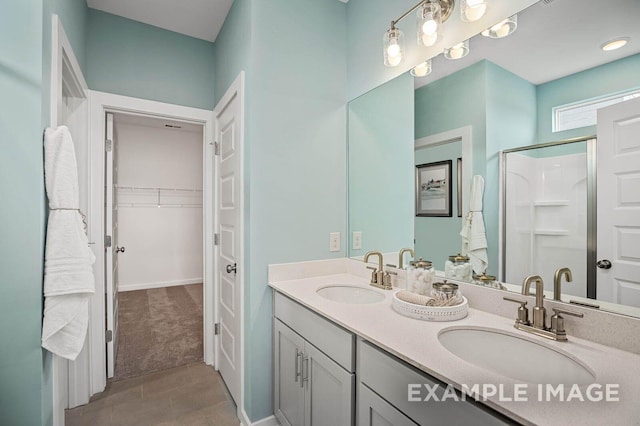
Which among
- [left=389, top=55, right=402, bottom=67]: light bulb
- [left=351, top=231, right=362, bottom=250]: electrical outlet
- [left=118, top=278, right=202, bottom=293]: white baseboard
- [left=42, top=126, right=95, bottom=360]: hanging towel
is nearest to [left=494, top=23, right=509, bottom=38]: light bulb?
[left=389, top=55, right=402, bottom=67]: light bulb

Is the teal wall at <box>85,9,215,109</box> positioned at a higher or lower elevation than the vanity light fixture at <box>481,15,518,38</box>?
higher

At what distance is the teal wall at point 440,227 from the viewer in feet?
4.80

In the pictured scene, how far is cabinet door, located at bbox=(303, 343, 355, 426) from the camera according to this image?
1167mm

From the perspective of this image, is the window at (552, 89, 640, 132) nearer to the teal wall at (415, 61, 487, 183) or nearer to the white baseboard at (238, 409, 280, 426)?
the teal wall at (415, 61, 487, 183)

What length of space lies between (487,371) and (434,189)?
0.94 m

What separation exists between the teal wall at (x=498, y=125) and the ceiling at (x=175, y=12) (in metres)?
1.81

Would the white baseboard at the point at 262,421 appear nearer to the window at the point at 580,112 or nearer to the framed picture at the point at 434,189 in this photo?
the framed picture at the point at 434,189

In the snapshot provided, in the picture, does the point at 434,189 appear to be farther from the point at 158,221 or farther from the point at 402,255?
the point at 158,221

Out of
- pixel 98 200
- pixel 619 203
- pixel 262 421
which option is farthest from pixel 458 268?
pixel 98 200

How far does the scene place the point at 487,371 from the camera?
2.64ft

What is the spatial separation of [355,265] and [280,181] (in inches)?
29.2

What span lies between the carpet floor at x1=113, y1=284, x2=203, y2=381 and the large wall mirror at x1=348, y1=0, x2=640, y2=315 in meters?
2.15

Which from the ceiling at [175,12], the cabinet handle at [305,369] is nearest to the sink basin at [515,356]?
the cabinet handle at [305,369]

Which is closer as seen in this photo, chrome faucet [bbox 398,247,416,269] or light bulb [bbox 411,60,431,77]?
light bulb [bbox 411,60,431,77]
